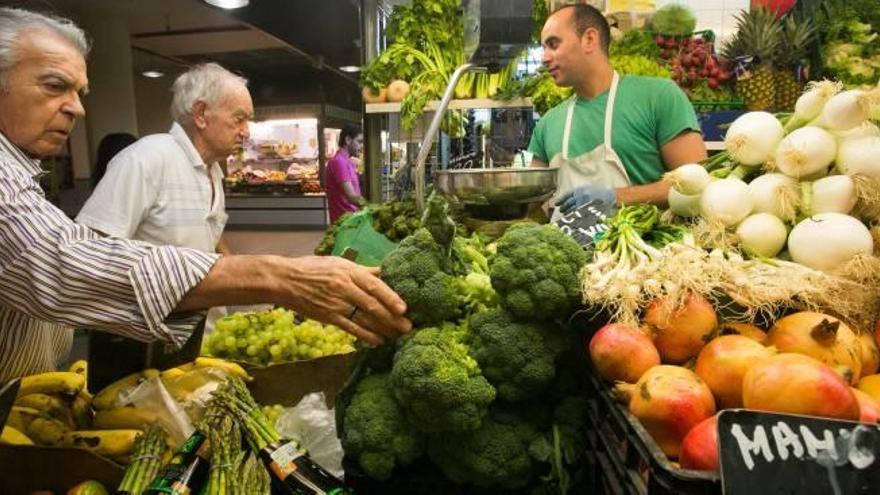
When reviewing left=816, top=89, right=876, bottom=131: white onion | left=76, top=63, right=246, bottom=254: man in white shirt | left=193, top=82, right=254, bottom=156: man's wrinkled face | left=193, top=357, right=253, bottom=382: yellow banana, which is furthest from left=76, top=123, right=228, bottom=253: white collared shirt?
left=816, top=89, right=876, bottom=131: white onion

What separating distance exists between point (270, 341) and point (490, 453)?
3.65 feet

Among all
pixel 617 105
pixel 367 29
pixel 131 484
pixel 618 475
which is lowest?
pixel 131 484

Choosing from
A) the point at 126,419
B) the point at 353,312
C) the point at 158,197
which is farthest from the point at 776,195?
the point at 158,197

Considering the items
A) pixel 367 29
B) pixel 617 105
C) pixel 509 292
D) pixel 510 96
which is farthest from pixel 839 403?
pixel 367 29

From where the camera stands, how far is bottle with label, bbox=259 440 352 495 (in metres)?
1.06

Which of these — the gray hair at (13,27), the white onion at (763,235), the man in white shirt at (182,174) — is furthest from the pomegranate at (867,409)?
the man in white shirt at (182,174)

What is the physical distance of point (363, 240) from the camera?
2.71m

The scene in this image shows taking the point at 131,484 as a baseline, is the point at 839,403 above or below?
above

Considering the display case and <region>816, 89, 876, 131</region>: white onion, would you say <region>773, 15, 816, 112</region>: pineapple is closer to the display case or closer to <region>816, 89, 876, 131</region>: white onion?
<region>816, 89, 876, 131</region>: white onion

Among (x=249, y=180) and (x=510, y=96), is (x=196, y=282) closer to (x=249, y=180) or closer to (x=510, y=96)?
(x=510, y=96)

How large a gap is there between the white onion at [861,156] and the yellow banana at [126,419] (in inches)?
66.3

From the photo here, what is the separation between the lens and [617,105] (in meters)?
2.89

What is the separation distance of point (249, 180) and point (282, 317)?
1302 centimetres

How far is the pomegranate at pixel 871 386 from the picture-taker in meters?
0.90
